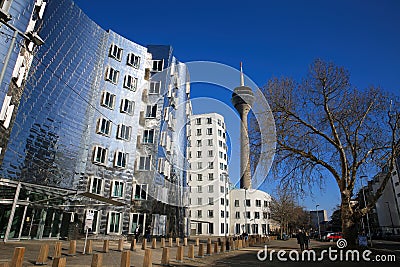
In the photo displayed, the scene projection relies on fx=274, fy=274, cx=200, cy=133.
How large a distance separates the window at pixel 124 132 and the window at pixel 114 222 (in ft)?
24.5

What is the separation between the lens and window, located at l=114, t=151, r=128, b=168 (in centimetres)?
2731

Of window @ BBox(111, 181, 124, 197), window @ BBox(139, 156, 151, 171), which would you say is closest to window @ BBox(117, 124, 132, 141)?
window @ BBox(139, 156, 151, 171)

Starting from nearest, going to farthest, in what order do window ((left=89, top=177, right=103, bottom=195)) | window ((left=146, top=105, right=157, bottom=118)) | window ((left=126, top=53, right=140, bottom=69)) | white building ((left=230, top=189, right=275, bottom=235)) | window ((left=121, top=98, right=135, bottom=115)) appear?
window ((left=89, top=177, right=103, bottom=195)) → window ((left=121, top=98, right=135, bottom=115)) → window ((left=126, top=53, right=140, bottom=69)) → window ((left=146, top=105, right=157, bottom=118)) → white building ((left=230, top=189, right=275, bottom=235))

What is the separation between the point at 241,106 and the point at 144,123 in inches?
2115

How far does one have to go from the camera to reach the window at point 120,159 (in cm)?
2731

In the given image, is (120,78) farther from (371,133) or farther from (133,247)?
(371,133)

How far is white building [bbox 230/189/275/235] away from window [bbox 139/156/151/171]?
44.0 metres

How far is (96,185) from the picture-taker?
25.3 meters

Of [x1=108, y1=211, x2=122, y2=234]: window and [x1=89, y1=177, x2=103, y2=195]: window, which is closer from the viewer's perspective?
[x1=89, y1=177, x2=103, y2=195]: window

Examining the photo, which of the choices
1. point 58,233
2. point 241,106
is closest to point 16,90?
point 58,233

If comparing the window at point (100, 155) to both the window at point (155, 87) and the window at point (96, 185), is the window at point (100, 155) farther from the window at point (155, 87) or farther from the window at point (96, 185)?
the window at point (155, 87)

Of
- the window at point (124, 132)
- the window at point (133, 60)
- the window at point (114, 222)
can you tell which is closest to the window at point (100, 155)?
the window at point (124, 132)

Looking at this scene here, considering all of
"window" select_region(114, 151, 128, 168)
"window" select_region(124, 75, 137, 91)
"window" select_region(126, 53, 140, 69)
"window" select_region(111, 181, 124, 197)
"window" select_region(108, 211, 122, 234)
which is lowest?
"window" select_region(108, 211, 122, 234)

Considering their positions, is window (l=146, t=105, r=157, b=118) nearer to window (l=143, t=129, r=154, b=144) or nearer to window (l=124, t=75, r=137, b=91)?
window (l=143, t=129, r=154, b=144)
